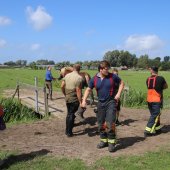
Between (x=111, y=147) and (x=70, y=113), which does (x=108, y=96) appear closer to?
(x=111, y=147)

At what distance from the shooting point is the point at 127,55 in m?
156

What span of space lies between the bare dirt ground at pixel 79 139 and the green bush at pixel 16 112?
2.37 metres

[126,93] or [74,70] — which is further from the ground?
[74,70]

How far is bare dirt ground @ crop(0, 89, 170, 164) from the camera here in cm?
856

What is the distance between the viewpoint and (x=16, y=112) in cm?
1584

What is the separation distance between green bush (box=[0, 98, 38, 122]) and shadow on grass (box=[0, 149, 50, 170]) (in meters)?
6.87

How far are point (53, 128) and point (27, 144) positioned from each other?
2.31 metres

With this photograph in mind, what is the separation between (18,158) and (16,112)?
7.88m

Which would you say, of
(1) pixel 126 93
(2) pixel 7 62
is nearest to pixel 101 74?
(1) pixel 126 93

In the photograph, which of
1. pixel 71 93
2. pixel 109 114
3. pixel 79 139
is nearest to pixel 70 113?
pixel 71 93

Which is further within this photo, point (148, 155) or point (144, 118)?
point (144, 118)

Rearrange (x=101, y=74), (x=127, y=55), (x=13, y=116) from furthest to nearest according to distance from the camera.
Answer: (x=127, y=55), (x=13, y=116), (x=101, y=74)

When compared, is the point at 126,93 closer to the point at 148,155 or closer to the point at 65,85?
the point at 65,85

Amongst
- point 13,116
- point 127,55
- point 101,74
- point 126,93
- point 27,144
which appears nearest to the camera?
point 101,74
